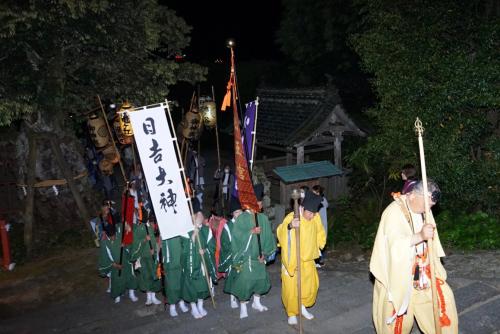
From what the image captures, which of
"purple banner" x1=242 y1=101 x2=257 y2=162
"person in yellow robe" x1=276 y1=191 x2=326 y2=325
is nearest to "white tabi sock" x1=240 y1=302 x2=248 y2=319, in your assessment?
"person in yellow robe" x1=276 y1=191 x2=326 y2=325

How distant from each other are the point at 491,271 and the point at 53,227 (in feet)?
38.5

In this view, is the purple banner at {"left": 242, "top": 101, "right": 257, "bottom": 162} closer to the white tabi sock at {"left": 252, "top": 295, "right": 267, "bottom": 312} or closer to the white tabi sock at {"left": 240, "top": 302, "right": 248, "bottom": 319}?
the white tabi sock at {"left": 252, "top": 295, "right": 267, "bottom": 312}

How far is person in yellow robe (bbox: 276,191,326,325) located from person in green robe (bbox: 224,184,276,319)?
635 millimetres

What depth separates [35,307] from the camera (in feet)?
33.4

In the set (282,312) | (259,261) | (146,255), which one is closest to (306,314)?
(282,312)

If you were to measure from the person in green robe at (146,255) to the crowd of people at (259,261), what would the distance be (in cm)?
2

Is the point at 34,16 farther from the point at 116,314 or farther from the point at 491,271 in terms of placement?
the point at 491,271

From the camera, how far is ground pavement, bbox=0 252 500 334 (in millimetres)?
6605

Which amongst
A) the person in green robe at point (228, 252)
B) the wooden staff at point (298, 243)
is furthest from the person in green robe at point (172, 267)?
the wooden staff at point (298, 243)

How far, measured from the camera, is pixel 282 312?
768 cm

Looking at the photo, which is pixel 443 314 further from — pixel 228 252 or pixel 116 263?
pixel 116 263

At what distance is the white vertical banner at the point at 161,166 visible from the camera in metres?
7.20

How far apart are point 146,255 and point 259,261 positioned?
2.15 metres

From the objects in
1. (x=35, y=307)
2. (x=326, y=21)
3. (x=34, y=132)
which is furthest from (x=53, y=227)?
(x=326, y=21)
